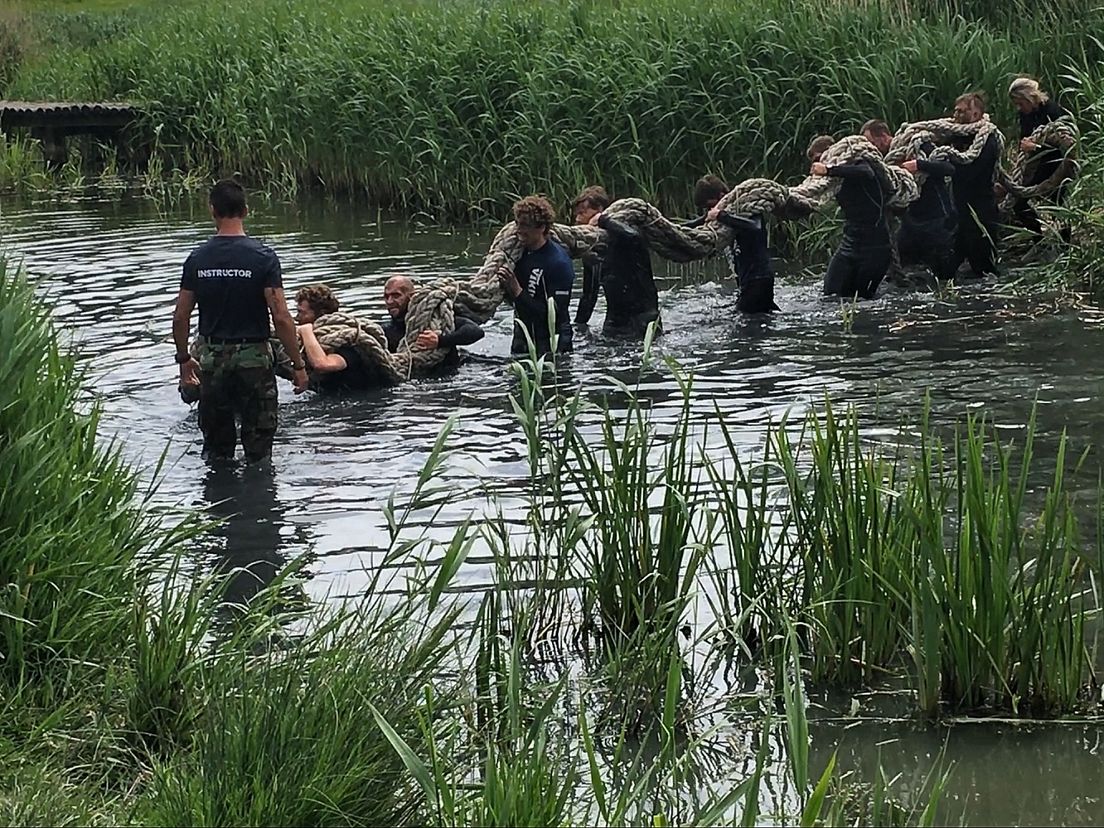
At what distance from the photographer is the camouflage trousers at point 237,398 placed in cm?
938

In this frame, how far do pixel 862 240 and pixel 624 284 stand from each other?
2.15 m

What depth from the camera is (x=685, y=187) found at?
697 inches

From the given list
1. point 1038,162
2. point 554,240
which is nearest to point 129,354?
point 554,240

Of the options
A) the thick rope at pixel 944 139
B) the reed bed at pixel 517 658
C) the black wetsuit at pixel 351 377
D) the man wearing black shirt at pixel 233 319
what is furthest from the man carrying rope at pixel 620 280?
the reed bed at pixel 517 658

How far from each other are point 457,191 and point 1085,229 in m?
8.53

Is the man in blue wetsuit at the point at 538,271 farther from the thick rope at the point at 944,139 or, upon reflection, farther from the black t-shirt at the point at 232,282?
the thick rope at the point at 944,139

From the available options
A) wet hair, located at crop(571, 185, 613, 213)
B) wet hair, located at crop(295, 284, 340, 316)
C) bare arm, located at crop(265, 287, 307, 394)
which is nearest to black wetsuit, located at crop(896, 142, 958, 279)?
wet hair, located at crop(571, 185, 613, 213)

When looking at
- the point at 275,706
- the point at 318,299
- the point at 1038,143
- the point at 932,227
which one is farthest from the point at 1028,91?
the point at 275,706

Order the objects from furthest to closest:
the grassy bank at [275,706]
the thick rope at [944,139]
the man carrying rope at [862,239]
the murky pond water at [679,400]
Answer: the thick rope at [944,139] < the man carrying rope at [862,239] < the murky pond water at [679,400] < the grassy bank at [275,706]

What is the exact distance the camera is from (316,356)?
10836 millimetres

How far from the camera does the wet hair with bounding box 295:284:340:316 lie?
11.2 meters

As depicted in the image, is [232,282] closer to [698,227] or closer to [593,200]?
[593,200]

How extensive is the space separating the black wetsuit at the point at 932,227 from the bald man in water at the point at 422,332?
14.7 ft

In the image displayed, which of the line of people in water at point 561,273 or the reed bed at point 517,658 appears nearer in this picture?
the reed bed at point 517,658
